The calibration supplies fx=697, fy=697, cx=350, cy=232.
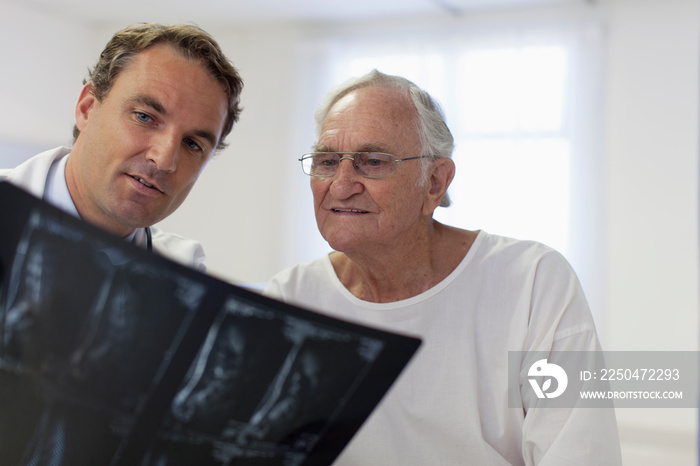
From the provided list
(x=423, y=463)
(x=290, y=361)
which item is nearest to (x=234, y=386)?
(x=290, y=361)

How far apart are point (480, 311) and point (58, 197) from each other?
3.15 feet

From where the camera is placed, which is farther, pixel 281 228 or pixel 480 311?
pixel 281 228

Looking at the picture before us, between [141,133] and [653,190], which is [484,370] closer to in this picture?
[141,133]

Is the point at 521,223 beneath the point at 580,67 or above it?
beneath

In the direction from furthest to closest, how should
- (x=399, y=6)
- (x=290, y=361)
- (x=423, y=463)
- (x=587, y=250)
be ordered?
1. (x=399, y=6)
2. (x=587, y=250)
3. (x=423, y=463)
4. (x=290, y=361)

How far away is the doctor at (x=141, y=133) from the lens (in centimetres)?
148

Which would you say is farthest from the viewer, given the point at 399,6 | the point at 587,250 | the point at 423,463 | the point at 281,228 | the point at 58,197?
the point at 281,228

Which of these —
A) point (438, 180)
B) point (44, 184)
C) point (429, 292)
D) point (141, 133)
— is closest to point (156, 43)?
point (141, 133)

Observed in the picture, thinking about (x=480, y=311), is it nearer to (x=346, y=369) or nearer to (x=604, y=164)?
(x=346, y=369)

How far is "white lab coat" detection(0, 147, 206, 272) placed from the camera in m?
1.46

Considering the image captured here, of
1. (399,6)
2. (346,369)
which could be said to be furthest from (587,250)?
(346,369)

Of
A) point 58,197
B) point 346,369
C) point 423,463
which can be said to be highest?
point 58,197

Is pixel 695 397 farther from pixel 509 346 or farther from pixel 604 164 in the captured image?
pixel 509 346

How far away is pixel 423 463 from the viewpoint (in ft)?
4.63
